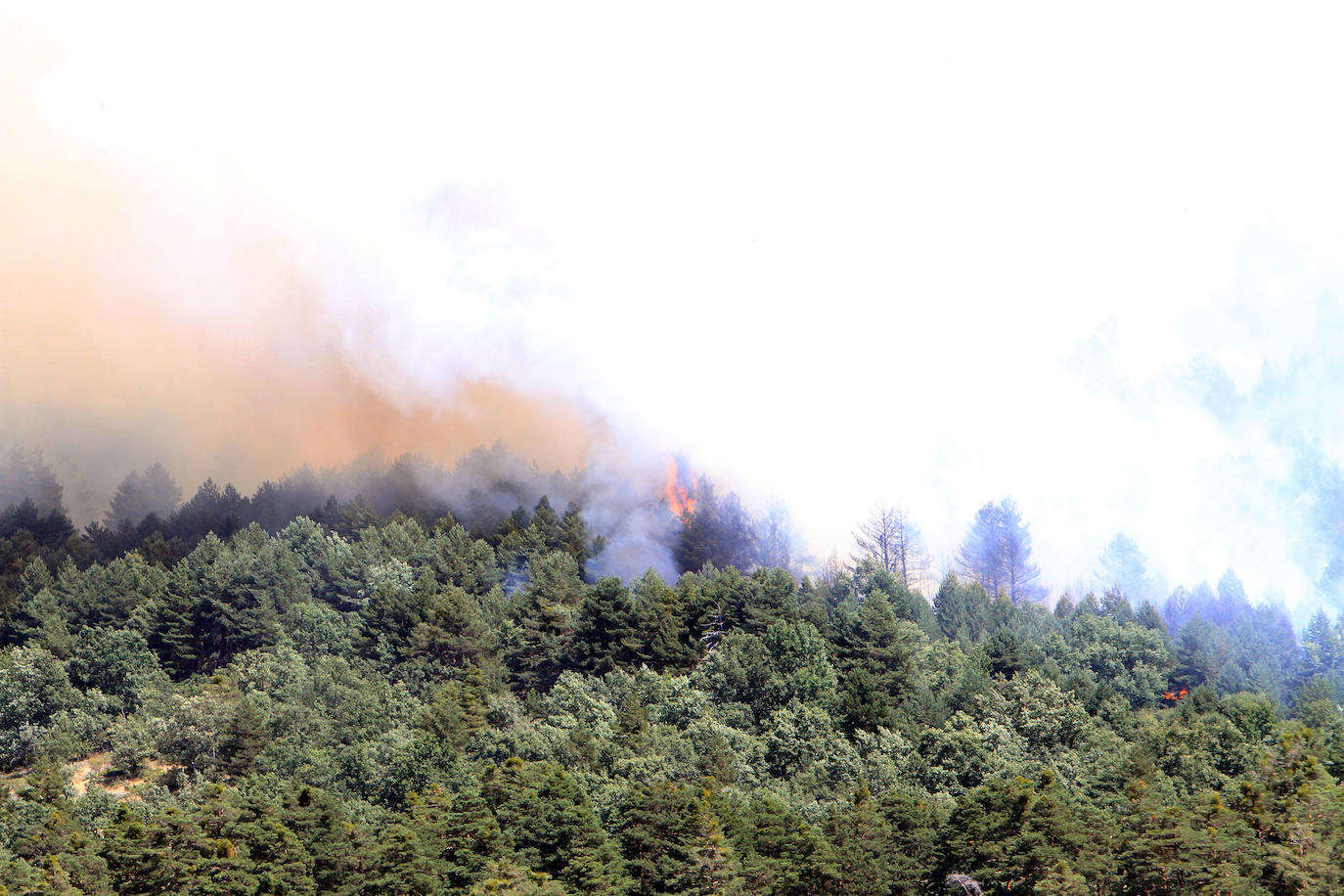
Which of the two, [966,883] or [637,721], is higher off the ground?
[637,721]

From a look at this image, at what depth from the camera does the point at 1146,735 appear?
240 ft

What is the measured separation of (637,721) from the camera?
2874 inches

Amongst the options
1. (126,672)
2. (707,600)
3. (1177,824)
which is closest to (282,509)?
(126,672)

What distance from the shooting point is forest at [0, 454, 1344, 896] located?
52.5m

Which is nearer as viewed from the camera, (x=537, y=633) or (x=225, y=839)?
Answer: (x=225, y=839)

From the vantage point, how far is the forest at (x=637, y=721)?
2068 inches

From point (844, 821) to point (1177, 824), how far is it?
11.6 meters

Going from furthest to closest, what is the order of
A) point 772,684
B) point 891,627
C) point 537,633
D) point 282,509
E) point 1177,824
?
point 282,509
point 537,633
point 891,627
point 772,684
point 1177,824

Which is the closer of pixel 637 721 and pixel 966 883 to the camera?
pixel 966 883

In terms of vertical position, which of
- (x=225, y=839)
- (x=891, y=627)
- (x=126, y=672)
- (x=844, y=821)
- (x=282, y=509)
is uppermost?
(x=282, y=509)

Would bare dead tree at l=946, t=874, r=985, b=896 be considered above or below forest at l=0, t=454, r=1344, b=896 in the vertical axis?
below

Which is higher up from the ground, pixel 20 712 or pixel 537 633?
pixel 537 633

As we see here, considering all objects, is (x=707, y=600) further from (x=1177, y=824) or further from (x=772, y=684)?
(x=1177, y=824)

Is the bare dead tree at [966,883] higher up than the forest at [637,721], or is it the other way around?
the forest at [637,721]
